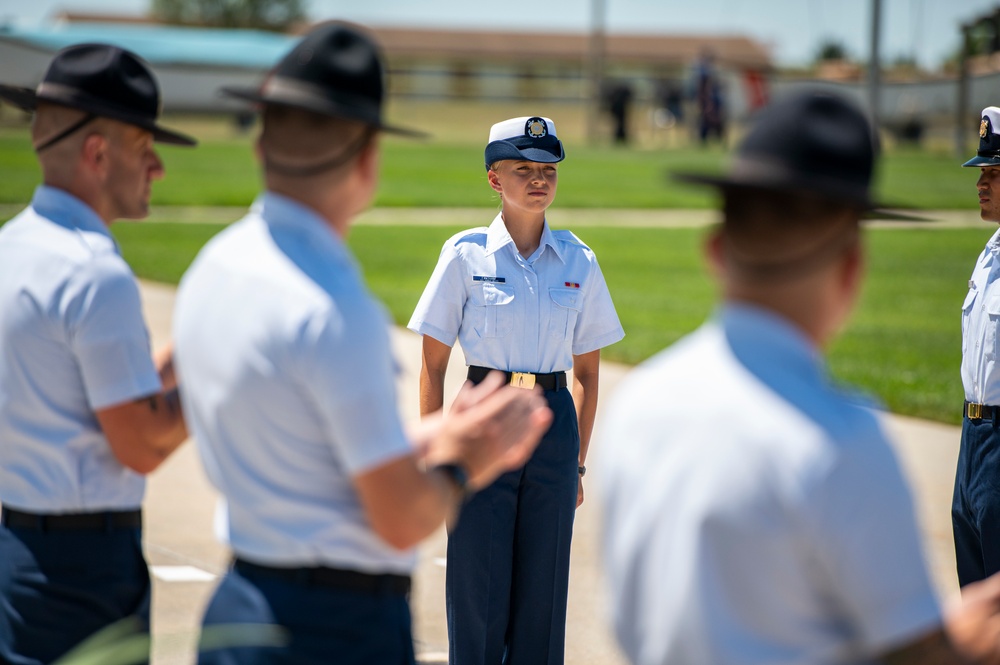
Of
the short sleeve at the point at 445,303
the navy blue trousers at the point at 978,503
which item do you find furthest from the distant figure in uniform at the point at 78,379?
the navy blue trousers at the point at 978,503

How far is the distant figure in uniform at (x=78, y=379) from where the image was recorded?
2.43 metres

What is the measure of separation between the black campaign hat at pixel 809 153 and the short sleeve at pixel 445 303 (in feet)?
7.96

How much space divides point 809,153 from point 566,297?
2.47m

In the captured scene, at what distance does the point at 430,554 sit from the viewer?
237 inches

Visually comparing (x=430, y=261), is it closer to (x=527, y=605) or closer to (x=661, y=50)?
(x=527, y=605)

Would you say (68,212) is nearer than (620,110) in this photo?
Yes

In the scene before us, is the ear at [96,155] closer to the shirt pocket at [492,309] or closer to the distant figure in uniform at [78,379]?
the distant figure in uniform at [78,379]

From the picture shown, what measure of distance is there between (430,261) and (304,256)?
51.4 feet

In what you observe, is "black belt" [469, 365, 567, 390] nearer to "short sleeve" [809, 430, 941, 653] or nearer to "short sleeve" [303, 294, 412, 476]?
"short sleeve" [303, 294, 412, 476]

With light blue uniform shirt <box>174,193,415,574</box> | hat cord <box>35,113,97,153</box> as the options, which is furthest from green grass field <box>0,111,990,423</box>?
hat cord <box>35,113,97,153</box>

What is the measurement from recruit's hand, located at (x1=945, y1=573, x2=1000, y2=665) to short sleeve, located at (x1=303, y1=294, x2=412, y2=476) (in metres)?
0.95

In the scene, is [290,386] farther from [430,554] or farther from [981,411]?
[430,554]

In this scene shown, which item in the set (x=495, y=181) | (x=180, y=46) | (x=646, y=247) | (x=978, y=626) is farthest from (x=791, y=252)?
(x=180, y=46)

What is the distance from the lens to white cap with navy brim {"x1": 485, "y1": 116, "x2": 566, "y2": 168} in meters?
4.18
